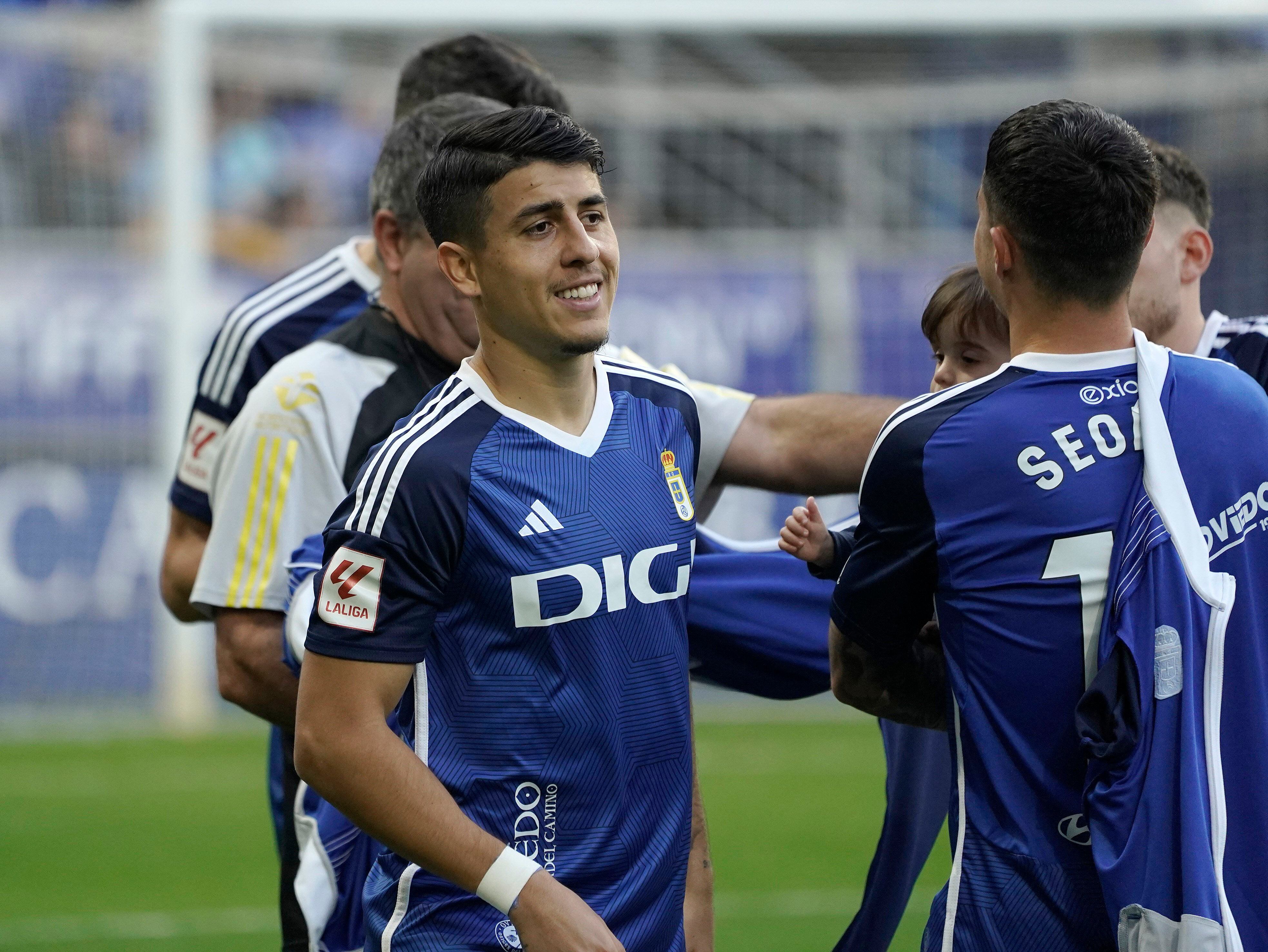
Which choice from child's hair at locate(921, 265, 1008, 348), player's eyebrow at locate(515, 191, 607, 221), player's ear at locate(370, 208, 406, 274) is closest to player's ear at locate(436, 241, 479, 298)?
player's eyebrow at locate(515, 191, 607, 221)

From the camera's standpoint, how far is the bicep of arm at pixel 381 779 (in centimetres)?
222

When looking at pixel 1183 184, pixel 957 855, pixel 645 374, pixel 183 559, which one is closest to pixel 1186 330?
pixel 1183 184

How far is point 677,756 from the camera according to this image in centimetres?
252

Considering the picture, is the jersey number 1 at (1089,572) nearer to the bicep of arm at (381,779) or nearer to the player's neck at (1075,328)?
the player's neck at (1075,328)

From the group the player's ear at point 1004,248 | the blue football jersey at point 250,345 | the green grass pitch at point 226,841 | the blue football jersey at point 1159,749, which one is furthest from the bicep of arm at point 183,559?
→ the green grass pitch at point 226,841

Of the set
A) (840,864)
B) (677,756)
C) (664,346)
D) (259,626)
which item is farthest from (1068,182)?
(664,346)

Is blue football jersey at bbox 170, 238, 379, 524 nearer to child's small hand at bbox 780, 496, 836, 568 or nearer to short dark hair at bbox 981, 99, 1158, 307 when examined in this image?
child's small hand at bbox 780, 496, 836, 568

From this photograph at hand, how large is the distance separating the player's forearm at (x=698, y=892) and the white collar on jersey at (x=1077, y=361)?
83cm

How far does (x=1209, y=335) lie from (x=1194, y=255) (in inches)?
6.1

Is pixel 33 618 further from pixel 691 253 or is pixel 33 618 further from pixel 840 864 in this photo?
pixel 840 864

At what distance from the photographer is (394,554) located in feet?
7.38

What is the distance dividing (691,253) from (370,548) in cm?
916

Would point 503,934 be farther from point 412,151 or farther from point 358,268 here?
point 358,268

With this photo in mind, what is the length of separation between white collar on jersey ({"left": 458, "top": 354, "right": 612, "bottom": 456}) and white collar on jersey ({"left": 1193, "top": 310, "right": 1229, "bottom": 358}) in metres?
1.19
